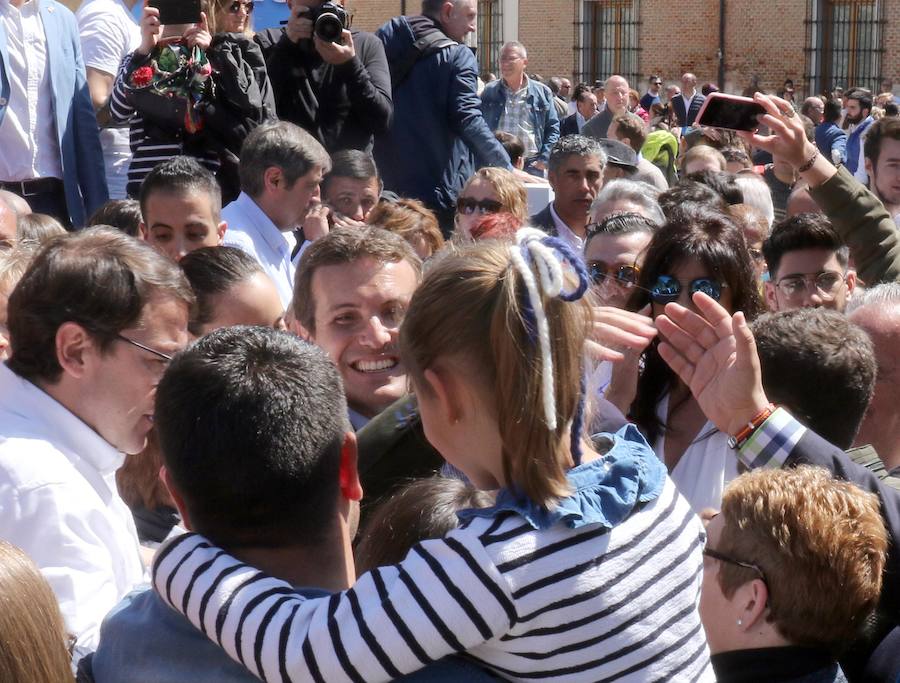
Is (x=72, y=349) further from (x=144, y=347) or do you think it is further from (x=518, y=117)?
(x=518, y=117)

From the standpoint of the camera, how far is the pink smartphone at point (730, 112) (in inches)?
167

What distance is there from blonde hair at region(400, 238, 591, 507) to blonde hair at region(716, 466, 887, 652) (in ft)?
1.91

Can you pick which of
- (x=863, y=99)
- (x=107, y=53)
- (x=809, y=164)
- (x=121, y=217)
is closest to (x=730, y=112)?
(x=809, y=164)

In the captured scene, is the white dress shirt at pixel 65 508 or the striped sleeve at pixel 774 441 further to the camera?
the striped sleeve at pixel 774 441

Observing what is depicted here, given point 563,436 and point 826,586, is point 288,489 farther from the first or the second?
point 826,586

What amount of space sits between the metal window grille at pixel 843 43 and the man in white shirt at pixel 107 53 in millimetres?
25260

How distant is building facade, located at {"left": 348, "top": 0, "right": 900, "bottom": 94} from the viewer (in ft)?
93.8

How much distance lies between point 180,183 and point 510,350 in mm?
3075

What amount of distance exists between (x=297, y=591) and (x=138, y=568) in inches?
30.8

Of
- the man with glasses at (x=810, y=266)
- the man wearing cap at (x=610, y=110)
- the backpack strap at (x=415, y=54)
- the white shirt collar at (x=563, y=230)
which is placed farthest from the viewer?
the man wearing cap at (x=610, y=110)

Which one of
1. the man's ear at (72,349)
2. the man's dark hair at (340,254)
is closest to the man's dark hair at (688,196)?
the man's dark hair at (340,254)

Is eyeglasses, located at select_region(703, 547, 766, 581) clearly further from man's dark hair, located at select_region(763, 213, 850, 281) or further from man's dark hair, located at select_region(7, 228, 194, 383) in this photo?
man's dark hair, located at select_region(763, 213, 850, 281)

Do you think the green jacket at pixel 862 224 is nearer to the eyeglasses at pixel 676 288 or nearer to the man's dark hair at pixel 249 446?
the eyeglasses at pixel 676 288

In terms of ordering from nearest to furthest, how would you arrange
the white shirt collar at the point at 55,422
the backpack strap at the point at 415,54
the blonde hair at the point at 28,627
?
the blonde hair at the point at 28,627 → the white shirt collar at the point at 55,422 → the backpack strap at the point at 415,54
